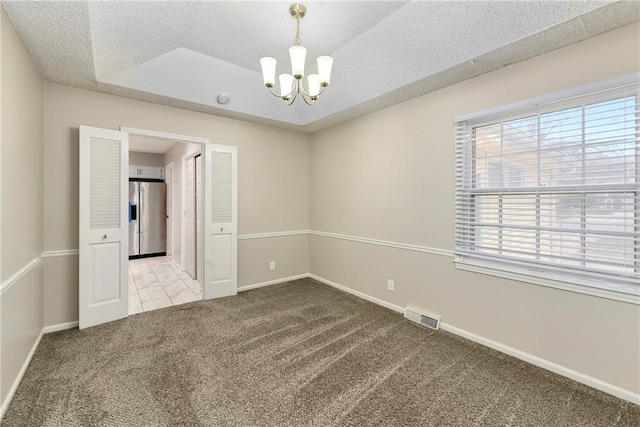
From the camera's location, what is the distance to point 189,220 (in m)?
5.02

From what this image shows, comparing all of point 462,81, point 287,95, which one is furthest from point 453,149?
point 287,95

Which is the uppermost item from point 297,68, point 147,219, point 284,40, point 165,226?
point 284,40

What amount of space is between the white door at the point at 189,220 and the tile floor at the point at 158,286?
0.23m

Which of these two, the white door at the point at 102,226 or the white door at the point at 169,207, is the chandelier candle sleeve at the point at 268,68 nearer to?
the white door at the point at 102,226

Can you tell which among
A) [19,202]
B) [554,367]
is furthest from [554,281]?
[19,202]

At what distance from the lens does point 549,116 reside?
7.36ft

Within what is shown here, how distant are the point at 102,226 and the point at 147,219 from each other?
419cm

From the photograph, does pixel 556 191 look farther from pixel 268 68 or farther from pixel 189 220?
pixel 189 220

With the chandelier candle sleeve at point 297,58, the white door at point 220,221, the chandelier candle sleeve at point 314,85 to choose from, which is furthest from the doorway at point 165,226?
the chandelier candle sleeve at point 297,58

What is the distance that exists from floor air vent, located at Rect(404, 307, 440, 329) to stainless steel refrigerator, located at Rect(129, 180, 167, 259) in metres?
6.19

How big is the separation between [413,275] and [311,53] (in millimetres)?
2713

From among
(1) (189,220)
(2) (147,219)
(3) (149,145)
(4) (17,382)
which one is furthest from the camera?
(2) (147,219)

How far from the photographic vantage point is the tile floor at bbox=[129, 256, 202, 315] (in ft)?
12.1

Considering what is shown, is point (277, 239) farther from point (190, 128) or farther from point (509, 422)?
point (509, 422)
